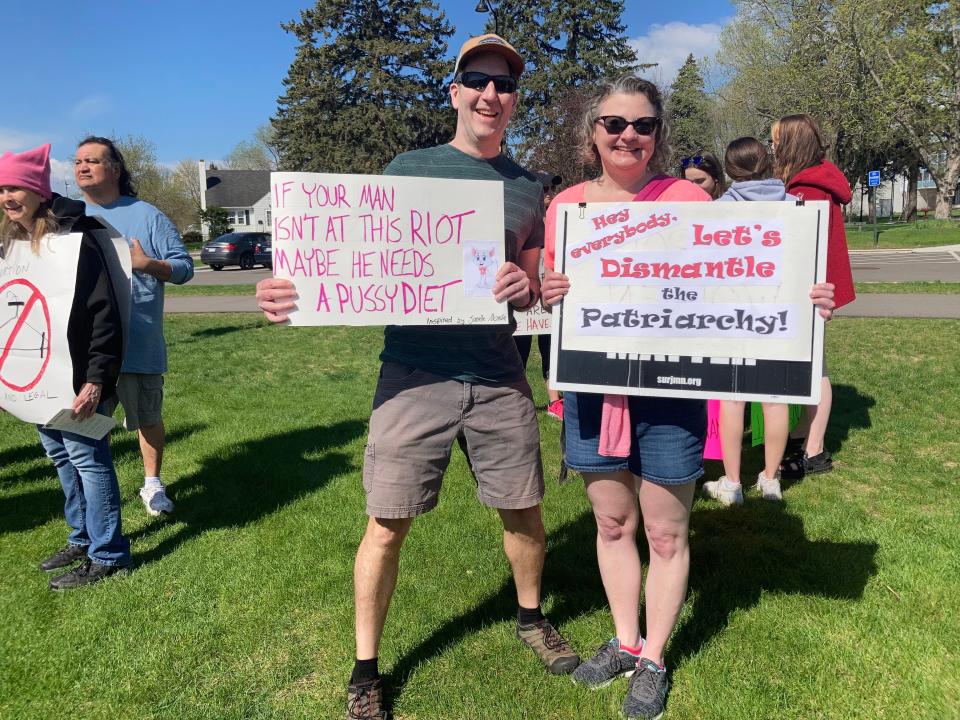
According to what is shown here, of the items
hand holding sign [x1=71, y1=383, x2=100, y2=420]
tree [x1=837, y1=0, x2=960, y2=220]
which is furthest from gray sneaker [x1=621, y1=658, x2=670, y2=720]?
tree [x1=837, y1=0, x2=960, y2=220]

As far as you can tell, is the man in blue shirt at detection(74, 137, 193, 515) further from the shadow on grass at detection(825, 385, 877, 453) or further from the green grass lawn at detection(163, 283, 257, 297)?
the green grass lawn at detection(163, 283, 257, 297)

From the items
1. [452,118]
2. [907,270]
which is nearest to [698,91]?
[452,118]

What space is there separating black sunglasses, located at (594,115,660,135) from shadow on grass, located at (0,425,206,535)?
4.08 meters

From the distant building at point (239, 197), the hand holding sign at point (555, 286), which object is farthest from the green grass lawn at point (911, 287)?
the distant building at point (239, 197)

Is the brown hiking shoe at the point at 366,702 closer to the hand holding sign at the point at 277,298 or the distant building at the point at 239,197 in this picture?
the hand holding sign at the point at 277,298

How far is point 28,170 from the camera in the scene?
10.3 feet

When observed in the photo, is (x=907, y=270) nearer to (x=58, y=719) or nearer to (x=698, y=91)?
(x=58, y=719)

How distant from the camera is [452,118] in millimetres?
43469

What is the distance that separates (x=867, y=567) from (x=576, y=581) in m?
1.43

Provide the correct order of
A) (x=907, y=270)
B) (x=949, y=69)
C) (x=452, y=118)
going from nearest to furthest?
1. (x=907, y=270)
2. (x=949, y=69)
3. (x=452, y=118)

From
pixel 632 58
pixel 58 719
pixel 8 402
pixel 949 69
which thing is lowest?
pixel 58 719

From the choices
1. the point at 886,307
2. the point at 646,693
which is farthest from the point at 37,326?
the point at 886,307

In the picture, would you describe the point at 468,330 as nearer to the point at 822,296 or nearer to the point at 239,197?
the point at 822,296

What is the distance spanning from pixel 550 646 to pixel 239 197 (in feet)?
242
